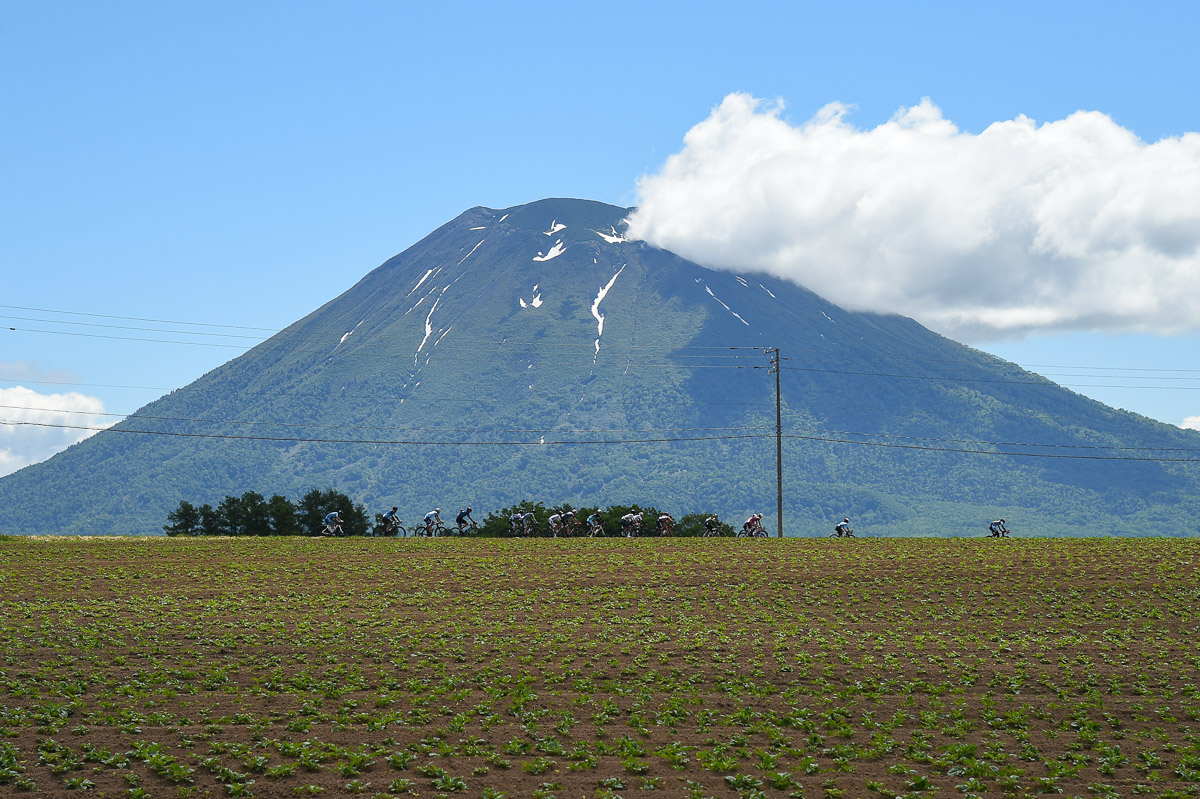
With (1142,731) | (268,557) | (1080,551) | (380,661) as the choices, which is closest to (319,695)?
(380,661)

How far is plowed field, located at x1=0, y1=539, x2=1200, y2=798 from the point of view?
699 inches

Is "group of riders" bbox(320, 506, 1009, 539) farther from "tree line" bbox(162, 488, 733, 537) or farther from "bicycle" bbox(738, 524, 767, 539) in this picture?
"tree line" bbox(162, 488, 733, 537)

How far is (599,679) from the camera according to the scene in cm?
2427

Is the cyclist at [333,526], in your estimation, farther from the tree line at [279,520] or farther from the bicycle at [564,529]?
the bicycle at [564,529]

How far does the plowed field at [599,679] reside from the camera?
17.8 m

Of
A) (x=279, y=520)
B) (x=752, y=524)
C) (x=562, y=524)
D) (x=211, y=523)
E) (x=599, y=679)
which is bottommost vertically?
(x=599, y=679)

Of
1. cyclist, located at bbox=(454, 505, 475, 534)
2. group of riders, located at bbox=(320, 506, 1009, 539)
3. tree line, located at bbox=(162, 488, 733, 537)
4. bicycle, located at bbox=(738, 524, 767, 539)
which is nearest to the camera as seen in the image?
group of riders, located at bbox=(320, 506, 1009, 539)

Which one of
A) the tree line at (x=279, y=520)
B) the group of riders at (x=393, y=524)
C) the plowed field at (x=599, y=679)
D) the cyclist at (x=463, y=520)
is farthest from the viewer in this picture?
the tree line at (x=279, y=520)

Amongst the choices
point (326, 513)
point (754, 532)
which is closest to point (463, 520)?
point (326, 513)

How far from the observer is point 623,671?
2495 centimetres

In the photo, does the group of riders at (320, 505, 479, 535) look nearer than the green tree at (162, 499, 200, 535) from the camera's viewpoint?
Yes

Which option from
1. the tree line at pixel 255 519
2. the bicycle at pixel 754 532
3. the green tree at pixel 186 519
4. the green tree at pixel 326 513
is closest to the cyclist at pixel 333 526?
the green tree at pixel 326 513

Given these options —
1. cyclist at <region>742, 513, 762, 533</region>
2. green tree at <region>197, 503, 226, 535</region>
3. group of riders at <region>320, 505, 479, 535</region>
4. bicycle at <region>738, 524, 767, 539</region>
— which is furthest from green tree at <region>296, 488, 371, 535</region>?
cyclist at <region>742, 513, 762, 533</region>

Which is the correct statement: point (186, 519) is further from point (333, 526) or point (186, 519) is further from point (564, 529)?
point (564, 529)
